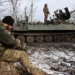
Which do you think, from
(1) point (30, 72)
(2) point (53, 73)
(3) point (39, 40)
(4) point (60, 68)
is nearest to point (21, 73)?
(1) point (30, 72)

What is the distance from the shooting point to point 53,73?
6.07m

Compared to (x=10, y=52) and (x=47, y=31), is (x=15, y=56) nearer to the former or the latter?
(x=10, y=52)

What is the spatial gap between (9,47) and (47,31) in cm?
1397

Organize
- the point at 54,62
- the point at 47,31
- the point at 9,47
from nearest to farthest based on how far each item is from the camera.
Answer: the point at 9,47
the point at 54,62
the point at 47,31

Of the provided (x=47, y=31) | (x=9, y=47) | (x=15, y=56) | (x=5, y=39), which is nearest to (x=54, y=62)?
(x=15, y=56)

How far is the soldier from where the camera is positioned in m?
3.90

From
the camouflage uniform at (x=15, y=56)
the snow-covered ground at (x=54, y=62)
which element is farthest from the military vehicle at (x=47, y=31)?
the camouflage uniform at (x=15, y=56)

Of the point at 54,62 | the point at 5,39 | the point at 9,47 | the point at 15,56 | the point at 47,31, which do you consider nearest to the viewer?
the point at 5,39

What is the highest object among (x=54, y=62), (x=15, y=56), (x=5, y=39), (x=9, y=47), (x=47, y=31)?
(x=5, y=39)

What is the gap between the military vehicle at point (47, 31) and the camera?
17.2 metres

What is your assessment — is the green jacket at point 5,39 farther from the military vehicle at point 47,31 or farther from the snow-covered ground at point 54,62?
the military vehicle at point 47,31

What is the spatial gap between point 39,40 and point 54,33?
60.3 inches

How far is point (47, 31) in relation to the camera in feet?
59.3

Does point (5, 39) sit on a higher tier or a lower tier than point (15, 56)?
higher
